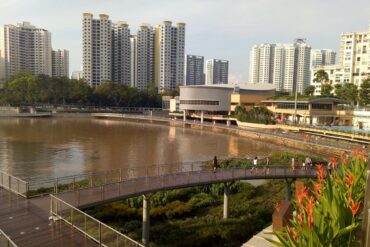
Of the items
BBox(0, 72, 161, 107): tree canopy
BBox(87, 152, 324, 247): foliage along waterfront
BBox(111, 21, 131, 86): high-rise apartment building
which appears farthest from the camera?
BBox(111, 21, 131, 86): high-rise apartment building

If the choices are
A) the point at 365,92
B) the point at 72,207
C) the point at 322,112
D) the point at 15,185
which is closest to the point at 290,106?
the point at 322,112

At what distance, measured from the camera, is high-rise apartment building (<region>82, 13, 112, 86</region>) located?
595 feet

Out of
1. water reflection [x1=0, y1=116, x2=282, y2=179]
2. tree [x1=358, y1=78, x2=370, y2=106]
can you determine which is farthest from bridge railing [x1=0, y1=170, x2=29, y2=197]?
tree [x1=358, y1=78, x2=370, y2=106]

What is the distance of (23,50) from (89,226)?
203 meters

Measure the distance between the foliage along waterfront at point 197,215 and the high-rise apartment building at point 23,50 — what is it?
18062cm

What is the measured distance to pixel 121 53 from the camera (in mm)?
195000

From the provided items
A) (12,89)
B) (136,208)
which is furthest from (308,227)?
(12,89)

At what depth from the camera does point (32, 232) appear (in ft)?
45.3

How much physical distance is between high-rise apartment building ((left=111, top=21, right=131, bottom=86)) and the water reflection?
11945 cm

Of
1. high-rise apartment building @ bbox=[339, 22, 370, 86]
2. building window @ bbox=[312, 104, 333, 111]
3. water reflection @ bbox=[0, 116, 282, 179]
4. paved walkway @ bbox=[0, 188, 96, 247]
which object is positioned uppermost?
high-rise apartment building @ bbox=[339, 22, 370, 86]

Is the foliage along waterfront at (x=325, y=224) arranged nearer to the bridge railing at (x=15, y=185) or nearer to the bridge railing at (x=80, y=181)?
the bridge railing at (x=80, y=181)

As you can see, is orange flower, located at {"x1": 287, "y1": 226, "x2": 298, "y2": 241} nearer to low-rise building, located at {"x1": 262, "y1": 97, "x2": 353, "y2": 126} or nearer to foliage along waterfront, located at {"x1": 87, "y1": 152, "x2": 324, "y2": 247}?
foliage along waterfront, located at {"x1": 87, "y1": 152, "x2": 324, "y2": 247}

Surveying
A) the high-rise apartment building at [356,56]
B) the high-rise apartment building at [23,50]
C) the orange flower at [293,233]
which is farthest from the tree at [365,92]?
the high-rise apartment building at [23,50]

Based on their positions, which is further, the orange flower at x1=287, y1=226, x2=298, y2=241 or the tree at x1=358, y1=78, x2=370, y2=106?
the tree at x1=358, y1=78, x2=370, y2=106
